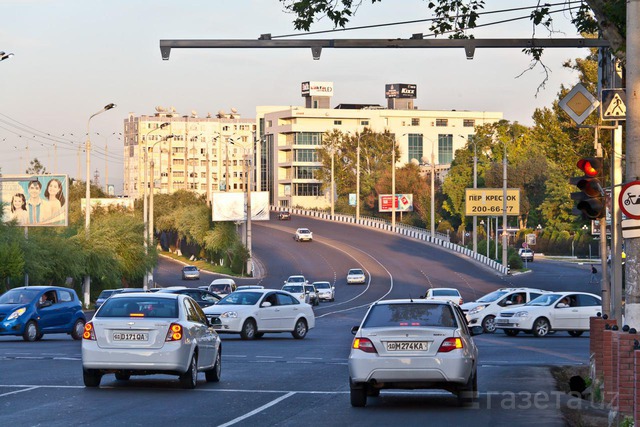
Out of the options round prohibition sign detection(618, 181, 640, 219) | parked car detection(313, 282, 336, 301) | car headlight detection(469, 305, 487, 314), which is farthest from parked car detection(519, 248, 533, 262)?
round prohibition sign detection(618, 181, 640, 219)

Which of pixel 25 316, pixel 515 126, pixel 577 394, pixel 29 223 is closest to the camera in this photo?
pixel 577 394

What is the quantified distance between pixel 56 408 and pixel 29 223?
5451 centimetres

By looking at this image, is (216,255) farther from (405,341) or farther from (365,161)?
(405,341)

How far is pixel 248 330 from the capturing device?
34.8 m

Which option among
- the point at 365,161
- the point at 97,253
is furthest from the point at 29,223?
the point at 365,161

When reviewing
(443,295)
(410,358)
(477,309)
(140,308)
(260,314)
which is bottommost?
(443,295)

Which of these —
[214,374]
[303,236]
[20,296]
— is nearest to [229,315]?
[20,296]

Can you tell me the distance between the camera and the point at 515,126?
158 metres

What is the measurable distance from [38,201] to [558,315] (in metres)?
38.9

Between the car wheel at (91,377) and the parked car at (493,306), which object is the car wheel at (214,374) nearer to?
the car wheel at (91,377)

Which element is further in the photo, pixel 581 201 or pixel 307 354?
pixel 307 354

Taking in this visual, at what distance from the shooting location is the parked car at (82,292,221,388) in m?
18.0

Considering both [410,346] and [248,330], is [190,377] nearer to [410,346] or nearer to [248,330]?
[410,346]

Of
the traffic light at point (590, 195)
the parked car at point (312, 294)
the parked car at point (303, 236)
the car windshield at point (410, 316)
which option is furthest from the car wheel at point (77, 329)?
the parked car at point (303, 236)
